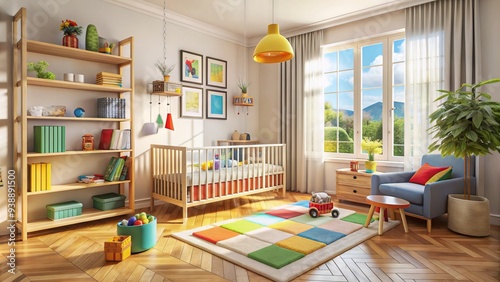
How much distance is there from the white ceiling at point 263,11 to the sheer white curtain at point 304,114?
1.23 ft

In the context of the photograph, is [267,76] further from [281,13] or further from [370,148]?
[370,148]

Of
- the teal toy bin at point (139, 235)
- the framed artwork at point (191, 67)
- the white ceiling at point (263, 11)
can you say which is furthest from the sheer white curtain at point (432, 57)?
the teal toy bin at point (139, 235)

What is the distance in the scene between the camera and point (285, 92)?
5.08 metres

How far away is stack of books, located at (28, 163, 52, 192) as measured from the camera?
2.83m

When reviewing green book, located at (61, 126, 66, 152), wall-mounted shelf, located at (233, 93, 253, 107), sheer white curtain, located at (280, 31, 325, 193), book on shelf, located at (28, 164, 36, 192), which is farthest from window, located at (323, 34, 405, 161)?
book on shelf, located at (28, 164, 36, 192)

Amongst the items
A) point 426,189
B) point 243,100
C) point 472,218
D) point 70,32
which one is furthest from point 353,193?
point 70,32

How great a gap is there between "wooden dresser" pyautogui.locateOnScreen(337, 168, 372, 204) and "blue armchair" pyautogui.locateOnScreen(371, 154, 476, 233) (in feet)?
1.27

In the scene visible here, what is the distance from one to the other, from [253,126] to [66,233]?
3.27 meters

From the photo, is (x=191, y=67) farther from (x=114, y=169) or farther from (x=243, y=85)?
(x=114, y=169)

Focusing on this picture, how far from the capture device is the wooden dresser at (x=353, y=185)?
394 centimetres

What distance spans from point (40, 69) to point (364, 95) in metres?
3.91

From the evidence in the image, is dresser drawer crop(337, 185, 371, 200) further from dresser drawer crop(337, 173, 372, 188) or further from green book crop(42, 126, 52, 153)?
green book crop(42, 126, 52, 153)

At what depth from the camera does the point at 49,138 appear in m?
2.94

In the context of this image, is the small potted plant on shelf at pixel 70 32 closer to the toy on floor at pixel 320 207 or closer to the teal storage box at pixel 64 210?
the teal storage box at pixel 64 210
